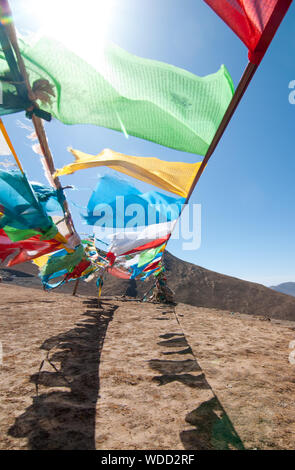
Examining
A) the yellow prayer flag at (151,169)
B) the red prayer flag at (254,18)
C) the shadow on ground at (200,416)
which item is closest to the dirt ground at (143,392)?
the shadow on ground at (200,416)

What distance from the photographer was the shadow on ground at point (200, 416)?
1650 mm

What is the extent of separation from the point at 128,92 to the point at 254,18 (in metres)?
0.99

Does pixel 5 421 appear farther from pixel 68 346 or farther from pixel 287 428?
pixel 287 428

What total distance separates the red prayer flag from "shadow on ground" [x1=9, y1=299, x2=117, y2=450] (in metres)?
2.90

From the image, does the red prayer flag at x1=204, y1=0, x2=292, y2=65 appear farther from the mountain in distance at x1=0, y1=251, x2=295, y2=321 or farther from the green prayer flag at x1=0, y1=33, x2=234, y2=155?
the mountain in distance at x1=0, y1=251, x2=295, y2=321

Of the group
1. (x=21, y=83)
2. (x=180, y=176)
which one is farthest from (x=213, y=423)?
(x=21, y=83)

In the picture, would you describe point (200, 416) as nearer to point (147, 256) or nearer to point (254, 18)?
point (254, 18)

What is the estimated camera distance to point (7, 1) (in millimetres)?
1299

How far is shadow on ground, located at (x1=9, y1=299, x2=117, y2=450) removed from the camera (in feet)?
5.44

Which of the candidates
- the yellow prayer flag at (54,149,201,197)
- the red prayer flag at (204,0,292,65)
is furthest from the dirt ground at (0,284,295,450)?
the red prayer flag at (204,0,292,65)

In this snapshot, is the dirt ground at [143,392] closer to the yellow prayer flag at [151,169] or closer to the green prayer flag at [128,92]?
the yellow prayer flag at [151,169]

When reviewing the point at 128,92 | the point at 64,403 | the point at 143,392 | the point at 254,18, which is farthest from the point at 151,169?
the point at 64,403

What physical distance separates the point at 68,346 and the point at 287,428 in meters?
3.23

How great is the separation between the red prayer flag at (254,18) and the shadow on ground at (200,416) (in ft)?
8.82
